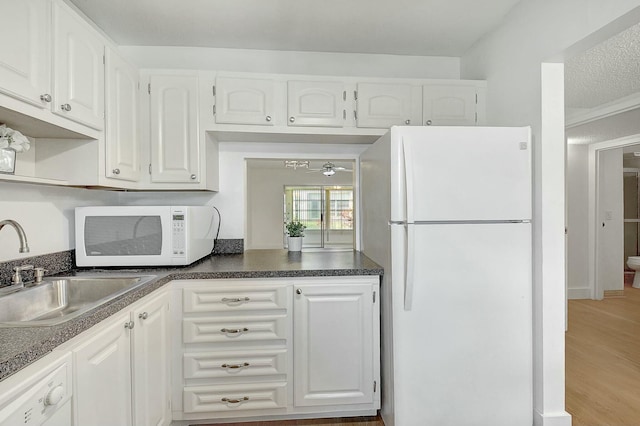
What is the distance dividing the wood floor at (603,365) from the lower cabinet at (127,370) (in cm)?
232

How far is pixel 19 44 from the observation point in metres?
1.22

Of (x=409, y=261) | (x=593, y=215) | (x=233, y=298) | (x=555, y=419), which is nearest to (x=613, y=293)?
(x=593, y=215)

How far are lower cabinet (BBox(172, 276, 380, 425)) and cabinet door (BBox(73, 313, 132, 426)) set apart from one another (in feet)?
1.53

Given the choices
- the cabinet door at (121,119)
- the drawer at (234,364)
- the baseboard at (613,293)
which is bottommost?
the baseboard at (613,293)

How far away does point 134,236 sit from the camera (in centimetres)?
191

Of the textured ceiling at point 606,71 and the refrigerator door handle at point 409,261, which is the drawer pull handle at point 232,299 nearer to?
the refrigerator door handle at point 409,261

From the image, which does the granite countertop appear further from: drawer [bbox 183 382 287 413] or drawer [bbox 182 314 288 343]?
drawer [bbox 183 382 287 413]

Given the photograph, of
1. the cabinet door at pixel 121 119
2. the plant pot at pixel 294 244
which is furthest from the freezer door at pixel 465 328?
the cabinet door at pixel 121 119

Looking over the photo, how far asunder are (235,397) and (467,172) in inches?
69.9

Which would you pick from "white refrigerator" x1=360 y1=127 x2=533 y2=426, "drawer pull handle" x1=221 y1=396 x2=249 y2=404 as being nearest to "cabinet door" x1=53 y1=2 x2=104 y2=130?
"white refrigerator" x1=360 y1=127 x2=533 y2=426

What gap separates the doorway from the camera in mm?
6383

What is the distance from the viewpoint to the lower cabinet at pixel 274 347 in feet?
6.07

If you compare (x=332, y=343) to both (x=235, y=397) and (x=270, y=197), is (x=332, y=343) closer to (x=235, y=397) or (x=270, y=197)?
(x=235, y=397)

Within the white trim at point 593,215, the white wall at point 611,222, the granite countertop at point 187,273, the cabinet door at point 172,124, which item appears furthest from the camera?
the white wall at point 611,222
